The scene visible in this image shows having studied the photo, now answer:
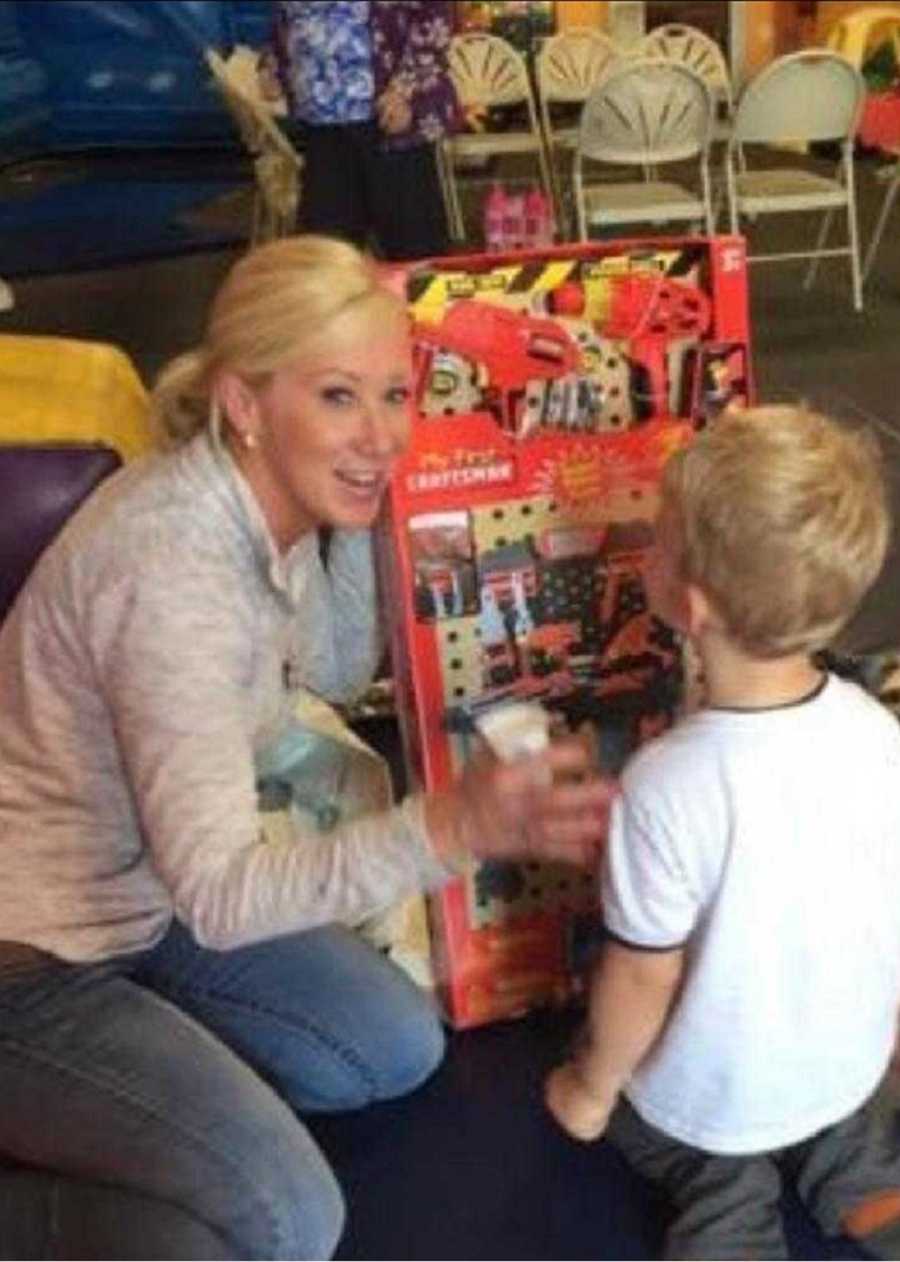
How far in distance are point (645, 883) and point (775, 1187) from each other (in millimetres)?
410

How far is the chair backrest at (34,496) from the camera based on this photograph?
1.57 metres

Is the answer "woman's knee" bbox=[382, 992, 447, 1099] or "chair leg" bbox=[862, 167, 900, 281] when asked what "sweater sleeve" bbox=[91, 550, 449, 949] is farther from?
"chair leg" bbox=[862, 167, 900, 281]

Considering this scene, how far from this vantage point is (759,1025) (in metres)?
1.36

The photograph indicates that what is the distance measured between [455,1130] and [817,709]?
2.34 ft

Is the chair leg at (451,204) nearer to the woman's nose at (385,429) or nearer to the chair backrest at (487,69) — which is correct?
the chair backrest at (487,69)

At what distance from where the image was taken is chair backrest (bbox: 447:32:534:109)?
6.57 m

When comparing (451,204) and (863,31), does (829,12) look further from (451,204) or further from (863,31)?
(451,204)

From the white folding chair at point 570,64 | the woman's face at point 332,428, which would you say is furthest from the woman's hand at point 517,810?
the white folding chair at point 570,64

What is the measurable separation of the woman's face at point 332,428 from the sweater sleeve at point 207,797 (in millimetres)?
121

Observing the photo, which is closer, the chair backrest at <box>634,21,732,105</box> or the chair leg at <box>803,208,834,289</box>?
the chair leg at <box>803,208,834,289</box>

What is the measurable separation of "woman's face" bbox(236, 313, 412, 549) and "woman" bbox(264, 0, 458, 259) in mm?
3196

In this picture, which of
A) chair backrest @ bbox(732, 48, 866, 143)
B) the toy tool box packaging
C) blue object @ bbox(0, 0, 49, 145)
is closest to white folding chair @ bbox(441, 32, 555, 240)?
chair backrest @ bbox(732, 48, 866, 143)

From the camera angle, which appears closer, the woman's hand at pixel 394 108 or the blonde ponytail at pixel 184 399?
the blonde ponytail at pixel 184 399

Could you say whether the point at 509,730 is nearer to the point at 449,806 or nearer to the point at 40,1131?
the point at 449,806
